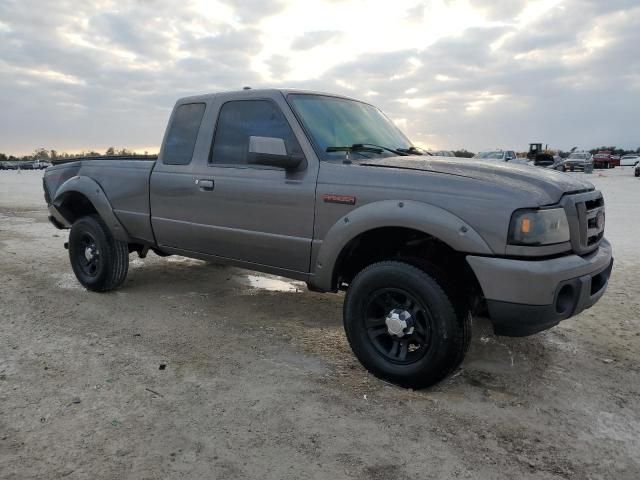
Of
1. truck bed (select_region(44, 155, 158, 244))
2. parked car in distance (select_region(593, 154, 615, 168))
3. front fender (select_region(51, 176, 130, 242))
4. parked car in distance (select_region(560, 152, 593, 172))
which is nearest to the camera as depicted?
truck bed (select_region(44, 155, 158, 244))

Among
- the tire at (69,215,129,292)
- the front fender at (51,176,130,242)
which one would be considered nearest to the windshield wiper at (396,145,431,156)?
the front fender at (51,176,130,242)

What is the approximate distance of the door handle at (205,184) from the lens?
431 cm

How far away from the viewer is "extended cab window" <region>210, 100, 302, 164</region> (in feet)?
13.0

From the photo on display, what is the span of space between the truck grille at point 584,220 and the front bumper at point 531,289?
0.13 metres

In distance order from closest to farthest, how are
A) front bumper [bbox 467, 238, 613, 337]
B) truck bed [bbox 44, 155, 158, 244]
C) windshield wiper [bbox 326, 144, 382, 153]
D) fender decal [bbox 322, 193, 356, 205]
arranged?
front bumper [bbox 467, 238, 613, 337] < fender decal [bbox 322, 193, 356, 205] < windshield wiper [bbox 326, 144, 382, 153] < truck bed [bbox 44, 155, 158, 244]

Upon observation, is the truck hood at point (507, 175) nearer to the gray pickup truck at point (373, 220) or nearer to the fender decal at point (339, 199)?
the gray pickup truck at point (373, 220)

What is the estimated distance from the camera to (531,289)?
285cm

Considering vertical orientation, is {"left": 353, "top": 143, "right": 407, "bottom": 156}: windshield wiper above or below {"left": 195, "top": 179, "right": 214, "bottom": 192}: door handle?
above

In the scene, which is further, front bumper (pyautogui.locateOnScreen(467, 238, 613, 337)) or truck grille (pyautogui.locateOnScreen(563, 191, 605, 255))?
truck grille (pyautogui.locateOnScreen(563, 191, 605, 255))

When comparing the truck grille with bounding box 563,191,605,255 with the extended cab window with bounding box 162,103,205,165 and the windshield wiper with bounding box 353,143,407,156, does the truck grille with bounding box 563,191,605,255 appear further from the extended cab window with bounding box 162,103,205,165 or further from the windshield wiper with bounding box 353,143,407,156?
the extended cab window with bounding box 162,103,205,165

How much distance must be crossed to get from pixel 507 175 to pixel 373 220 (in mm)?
874

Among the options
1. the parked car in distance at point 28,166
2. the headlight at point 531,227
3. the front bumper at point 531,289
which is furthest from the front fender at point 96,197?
the parked car in distance at point 28,166

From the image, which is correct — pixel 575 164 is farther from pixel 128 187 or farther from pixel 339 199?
pixel 339 199

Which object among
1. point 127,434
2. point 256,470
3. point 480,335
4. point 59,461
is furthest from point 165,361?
point 480,335
